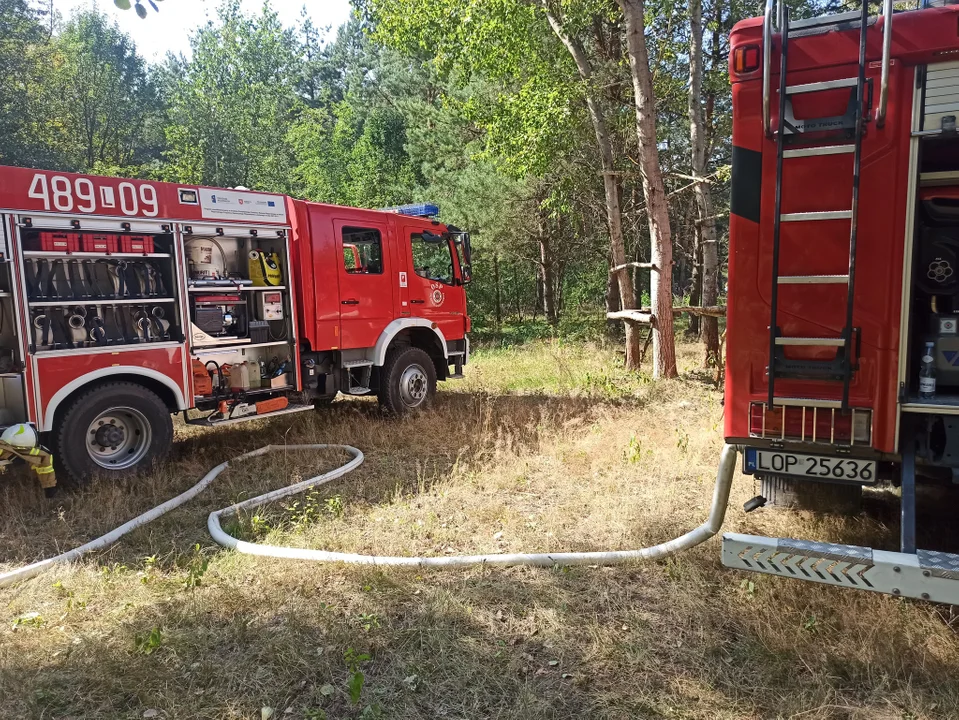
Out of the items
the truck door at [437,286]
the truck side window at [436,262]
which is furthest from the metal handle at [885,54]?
the truck side window at [436,262]

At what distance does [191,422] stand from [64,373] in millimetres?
1384

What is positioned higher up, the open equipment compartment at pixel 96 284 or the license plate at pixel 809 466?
the open equipment compartment at pixel 96 284

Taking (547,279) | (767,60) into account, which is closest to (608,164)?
(547,279)

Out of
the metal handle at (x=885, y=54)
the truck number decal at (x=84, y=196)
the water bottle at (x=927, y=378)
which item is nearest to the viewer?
the metal handle at (x=885, y=54)

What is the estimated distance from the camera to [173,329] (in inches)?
261

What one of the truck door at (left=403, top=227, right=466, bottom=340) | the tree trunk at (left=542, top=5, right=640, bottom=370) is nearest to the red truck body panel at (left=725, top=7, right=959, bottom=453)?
the truck door at (left=403, top=227, right=466, bottom=340)

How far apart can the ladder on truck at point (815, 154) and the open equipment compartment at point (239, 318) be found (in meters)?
5.53

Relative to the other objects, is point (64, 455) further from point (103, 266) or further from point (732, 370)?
point (732, 370)

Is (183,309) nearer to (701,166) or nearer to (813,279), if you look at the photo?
(813,279)

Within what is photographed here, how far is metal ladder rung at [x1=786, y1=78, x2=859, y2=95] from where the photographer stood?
3.25 m

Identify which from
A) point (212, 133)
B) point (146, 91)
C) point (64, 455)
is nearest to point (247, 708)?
point (64, 455)

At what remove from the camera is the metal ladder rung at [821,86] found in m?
3.25

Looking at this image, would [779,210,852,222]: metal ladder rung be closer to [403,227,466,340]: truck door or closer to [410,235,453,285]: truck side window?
[403,227,466,340]: truck door

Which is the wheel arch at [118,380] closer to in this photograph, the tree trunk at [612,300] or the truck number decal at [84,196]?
the truck number decal at [84,196]
